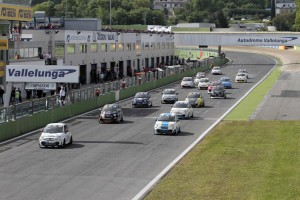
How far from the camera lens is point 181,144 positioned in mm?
43375

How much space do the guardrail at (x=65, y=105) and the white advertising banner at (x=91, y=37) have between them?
33.0 feet

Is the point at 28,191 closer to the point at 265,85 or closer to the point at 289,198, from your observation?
the point at 289,198

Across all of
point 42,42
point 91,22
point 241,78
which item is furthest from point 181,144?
point 91,22

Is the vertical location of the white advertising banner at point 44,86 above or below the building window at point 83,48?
below

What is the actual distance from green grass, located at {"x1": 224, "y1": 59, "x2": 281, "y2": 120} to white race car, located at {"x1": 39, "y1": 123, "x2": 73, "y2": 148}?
18237 mm

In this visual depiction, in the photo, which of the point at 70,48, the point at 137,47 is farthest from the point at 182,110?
the point at 137,47

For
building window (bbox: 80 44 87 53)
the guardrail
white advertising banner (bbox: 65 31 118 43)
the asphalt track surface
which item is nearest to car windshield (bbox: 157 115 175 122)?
the asphalt track surface

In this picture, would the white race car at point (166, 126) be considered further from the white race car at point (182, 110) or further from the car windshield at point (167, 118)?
the white race car at point (182, 110)

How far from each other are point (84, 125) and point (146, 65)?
71086mm

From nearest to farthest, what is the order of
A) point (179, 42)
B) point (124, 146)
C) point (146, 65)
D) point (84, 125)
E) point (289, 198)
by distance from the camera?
point (289, 198), point (124, 146), point (84, 125), point (146, 65), point (179, 42)

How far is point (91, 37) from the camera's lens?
94.4m

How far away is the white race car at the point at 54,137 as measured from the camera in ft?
137

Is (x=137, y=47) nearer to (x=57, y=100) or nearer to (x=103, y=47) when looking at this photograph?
(x=103, y=47)

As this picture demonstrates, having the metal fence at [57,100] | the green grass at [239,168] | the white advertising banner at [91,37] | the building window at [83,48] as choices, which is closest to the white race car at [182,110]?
the green grass at [239,168]
